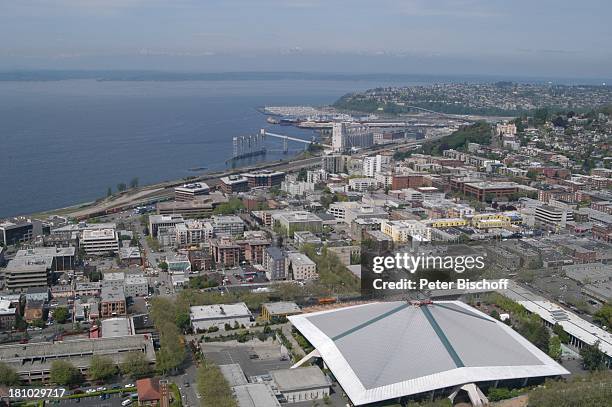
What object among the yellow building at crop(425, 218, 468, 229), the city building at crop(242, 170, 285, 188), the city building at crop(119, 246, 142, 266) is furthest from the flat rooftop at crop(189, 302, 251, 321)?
the city building at crop(242, 170, 285, 188)

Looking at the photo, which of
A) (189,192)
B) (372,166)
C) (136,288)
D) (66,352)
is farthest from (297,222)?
(372,166)

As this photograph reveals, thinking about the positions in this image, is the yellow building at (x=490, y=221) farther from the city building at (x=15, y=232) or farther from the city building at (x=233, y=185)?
the city building at (x=15, y=232)

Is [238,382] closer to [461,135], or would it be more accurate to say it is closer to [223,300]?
[223,300]

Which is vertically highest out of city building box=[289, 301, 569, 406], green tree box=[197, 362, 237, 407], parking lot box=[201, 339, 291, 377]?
city building box=[289, 301, 569, 406]

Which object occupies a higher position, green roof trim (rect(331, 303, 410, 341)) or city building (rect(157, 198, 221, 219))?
green roof trim (rect(331, 303, 410, 341))

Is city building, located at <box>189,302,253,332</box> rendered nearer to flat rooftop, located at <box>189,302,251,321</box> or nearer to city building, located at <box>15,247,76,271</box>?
flat rooftop, located at <box>189,302,251,321</box>
